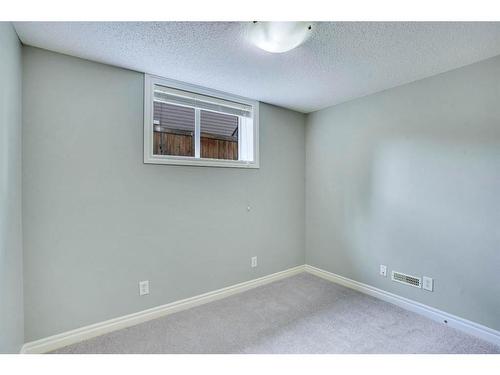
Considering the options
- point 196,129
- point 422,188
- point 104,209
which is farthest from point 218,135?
point 422,188

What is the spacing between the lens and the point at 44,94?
1777 mm

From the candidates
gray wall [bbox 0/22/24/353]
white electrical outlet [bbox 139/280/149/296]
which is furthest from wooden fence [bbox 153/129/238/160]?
white electrical outlet [bbox 139/280/149/296]

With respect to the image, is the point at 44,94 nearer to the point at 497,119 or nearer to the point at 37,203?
the point at 37,203

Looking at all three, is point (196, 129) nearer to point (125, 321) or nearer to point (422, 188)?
point (125, 321)

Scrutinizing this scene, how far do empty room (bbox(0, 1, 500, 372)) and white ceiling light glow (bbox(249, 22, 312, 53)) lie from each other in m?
0.01

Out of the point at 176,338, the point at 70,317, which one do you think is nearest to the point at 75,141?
the point at 70,317

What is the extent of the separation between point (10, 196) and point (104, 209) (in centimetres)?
60

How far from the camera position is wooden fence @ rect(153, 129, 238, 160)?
2367 millimetres

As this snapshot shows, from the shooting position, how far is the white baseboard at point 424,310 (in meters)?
1.91

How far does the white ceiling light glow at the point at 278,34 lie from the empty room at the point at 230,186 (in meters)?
0.01

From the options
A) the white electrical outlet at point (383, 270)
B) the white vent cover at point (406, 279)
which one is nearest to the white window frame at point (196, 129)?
the white electrical outlet at point (383, 270)

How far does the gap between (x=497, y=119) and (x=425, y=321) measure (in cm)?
178

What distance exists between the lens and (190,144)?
2539 millimetres

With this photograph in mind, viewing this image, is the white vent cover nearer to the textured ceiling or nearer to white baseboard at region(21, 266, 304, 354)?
white baseboard at region(21, 266, 304, 354)
